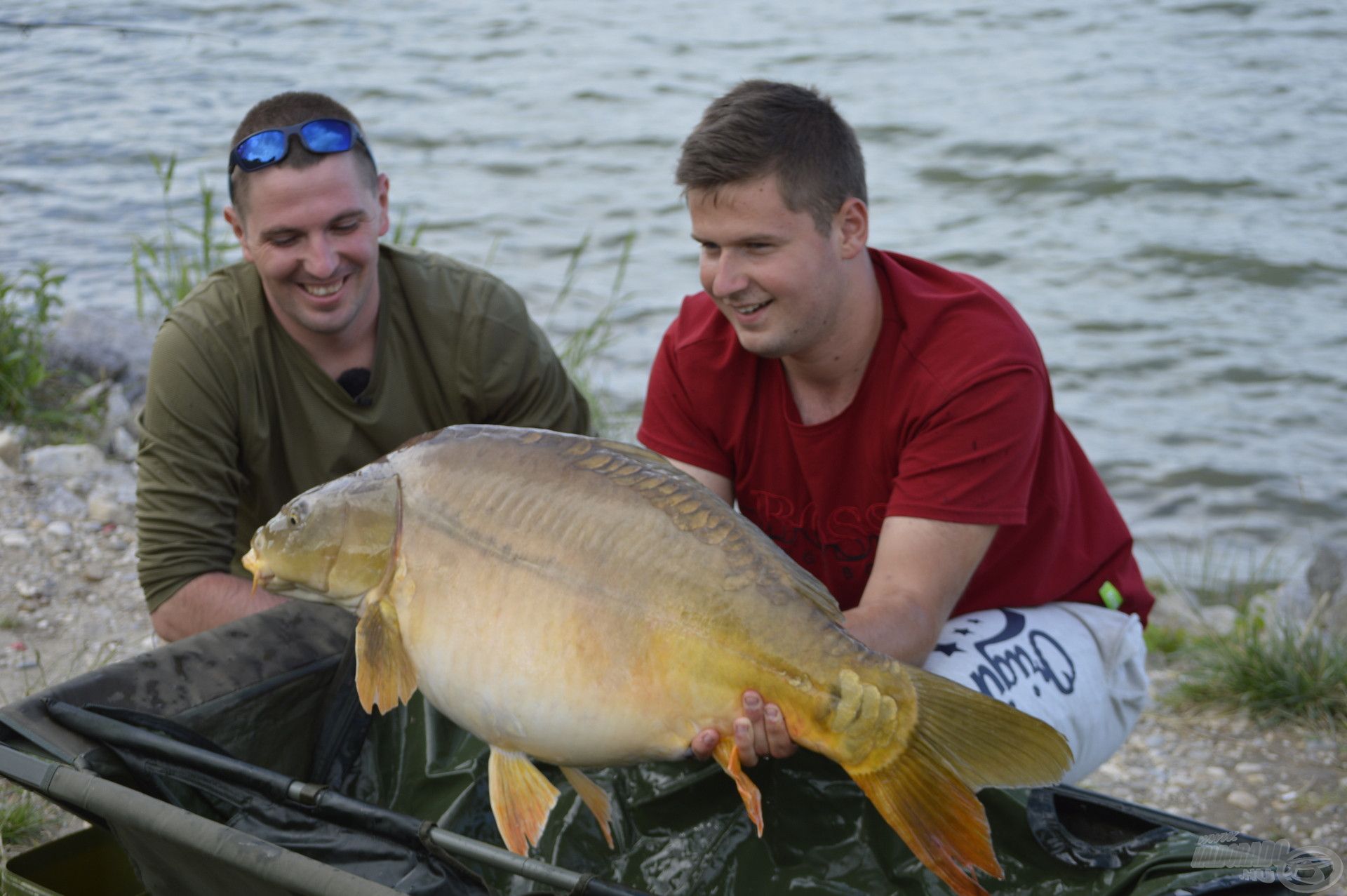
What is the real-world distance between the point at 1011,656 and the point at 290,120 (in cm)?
172

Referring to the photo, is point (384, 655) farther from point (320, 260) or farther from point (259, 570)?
point (320, 260)

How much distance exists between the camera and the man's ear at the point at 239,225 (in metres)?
2.80

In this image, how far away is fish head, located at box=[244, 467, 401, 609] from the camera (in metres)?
1.74

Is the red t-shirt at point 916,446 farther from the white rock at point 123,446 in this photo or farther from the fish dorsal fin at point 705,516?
the white rock at point 123,446

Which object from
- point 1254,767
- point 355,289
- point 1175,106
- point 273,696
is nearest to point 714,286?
point 355,289

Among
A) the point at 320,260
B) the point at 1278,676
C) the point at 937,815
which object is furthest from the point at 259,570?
the point at 1278,676

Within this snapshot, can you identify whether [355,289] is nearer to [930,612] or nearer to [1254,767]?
[930,612]

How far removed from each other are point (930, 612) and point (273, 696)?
1085 mm

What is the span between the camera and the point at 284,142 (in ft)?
8.93

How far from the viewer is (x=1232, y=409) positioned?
5617 millimetres

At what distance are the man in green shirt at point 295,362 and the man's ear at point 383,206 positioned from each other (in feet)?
0.03

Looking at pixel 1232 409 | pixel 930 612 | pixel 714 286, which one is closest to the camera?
pixel 930 612

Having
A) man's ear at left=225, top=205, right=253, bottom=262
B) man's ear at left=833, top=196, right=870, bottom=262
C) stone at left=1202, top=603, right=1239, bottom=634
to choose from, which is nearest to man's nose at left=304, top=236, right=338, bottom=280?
man's ear at left=225, top=205, right=253, bottom=262

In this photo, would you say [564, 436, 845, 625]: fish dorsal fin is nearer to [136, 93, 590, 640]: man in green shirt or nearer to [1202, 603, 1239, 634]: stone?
[136, 93, 590, 640]: man in green shirt
